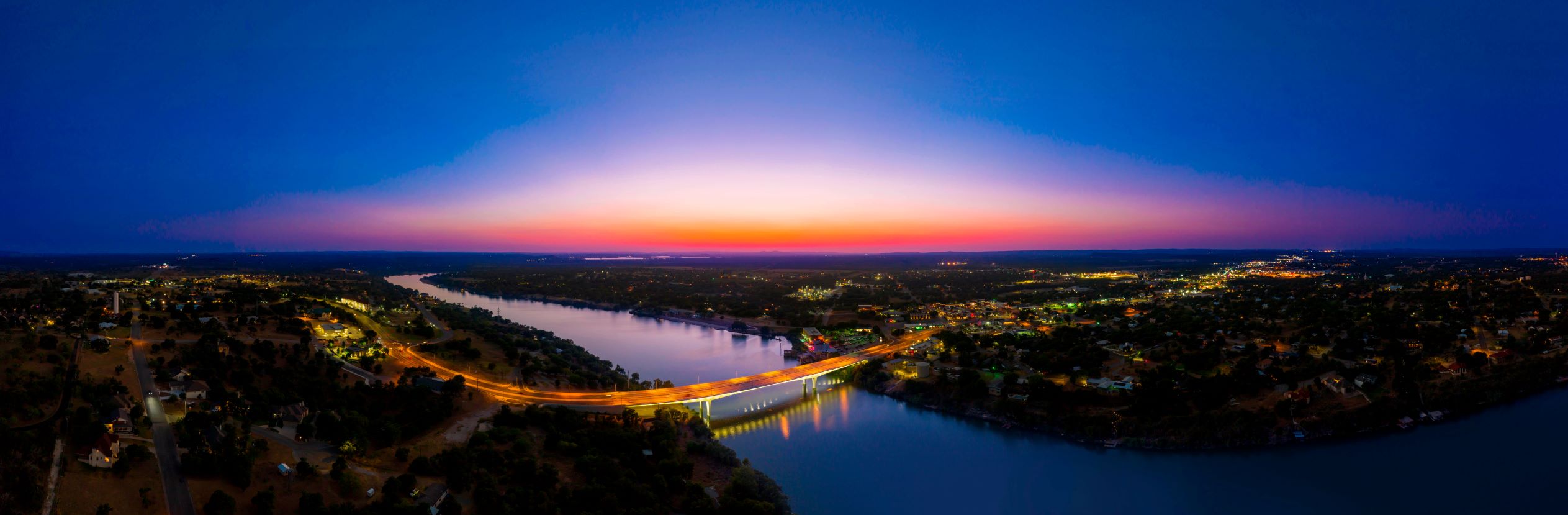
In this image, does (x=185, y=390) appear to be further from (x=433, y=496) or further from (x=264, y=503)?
(x=433, y=496)

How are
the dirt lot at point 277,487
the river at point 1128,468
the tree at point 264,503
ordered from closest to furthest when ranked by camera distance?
the tree at point 264,503 < the dirt lot at point 277,487 < the river at point 1128,468

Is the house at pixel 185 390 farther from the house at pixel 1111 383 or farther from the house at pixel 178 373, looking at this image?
the house at pixel 1111 383

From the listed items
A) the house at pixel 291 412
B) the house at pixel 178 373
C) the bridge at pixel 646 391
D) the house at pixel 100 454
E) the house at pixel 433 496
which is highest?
the house at pixel 178 373

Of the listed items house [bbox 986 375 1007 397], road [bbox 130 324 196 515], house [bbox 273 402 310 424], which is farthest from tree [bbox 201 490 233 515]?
house [bbox 986 375 1007 397]

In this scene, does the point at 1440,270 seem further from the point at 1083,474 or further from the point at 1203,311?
the point at 1083,474

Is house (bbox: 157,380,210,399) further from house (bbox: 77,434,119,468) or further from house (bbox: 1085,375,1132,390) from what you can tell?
house (bbox: 1085,375,1132,390)

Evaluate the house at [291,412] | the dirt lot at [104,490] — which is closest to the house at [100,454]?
the dirt lot at [104,490]

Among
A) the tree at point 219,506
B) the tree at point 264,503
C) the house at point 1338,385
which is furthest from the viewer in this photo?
the house at point 1338,385
